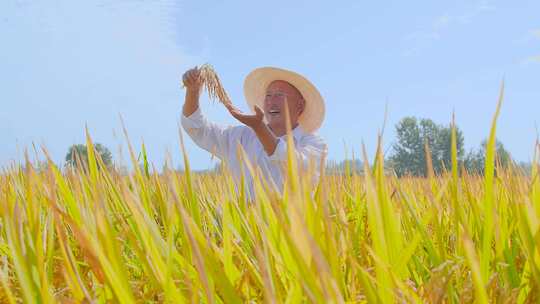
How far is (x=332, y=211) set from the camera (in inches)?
35.1

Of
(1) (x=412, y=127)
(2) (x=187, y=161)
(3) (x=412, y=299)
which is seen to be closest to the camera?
(3) (x=412, y=299)

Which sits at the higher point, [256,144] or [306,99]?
[306,99]

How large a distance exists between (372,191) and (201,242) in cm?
16

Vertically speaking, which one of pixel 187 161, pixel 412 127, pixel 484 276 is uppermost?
pixel 412 127

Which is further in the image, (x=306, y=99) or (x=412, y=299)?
(x=306, y=99)

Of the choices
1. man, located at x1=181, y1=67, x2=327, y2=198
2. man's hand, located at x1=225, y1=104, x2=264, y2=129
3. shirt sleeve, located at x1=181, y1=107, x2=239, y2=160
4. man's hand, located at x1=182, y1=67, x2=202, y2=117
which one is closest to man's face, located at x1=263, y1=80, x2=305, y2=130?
man, located at x1=181, y1=67, x2=327, y2=198

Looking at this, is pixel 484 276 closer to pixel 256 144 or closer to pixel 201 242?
pixel 201 242

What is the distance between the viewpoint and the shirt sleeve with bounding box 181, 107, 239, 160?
284 centimetres

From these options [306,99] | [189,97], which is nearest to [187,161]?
[189,97]

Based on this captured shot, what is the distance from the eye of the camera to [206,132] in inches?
116

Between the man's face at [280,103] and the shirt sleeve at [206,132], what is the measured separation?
0.31 meters

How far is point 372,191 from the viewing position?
0.42m

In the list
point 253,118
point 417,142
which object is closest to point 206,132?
point 253,118

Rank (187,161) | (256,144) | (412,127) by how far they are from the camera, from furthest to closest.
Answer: (412,127) → (256,144) → (187,161)
